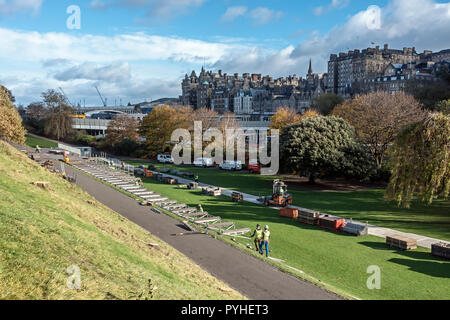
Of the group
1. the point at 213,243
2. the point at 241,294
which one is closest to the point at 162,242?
the point at 213,243

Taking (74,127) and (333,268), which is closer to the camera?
(333,268)

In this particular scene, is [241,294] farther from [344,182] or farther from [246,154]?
[246,154]

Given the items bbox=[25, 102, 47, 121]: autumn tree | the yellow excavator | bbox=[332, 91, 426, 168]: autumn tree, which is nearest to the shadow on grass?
the yellow excavator

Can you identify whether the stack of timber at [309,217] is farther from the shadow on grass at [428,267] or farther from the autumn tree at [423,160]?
the shadow on grass at [428,267]

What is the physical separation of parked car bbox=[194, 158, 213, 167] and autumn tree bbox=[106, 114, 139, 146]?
2268cm

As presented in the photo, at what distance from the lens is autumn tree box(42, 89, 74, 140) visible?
96.5 m

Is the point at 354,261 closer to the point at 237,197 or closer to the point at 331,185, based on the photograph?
the point at 237,197

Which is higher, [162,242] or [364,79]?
[364,79]

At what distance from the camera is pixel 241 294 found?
12.9 m

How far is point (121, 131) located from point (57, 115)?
80.1 feet

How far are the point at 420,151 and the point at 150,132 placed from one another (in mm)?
57533

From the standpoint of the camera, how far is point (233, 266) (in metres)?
15.9

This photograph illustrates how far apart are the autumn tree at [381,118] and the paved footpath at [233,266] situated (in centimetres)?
3277

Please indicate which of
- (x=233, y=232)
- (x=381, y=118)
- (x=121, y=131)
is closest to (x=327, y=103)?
(x=381, y=118)
